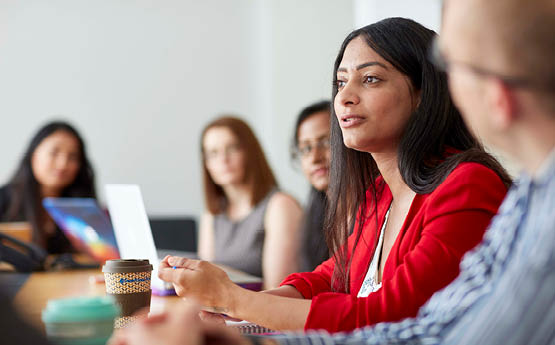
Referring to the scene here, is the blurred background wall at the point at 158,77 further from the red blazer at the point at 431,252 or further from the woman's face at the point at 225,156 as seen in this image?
the red blazer at the point at 431,252

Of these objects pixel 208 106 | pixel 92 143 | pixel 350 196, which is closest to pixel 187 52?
pixel 208 106

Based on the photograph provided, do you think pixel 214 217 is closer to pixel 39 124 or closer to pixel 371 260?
pixel 371 260

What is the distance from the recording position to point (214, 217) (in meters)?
3.06

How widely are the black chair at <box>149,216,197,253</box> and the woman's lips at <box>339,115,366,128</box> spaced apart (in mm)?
2429

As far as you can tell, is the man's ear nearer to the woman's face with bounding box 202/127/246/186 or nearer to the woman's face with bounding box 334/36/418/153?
the woman's face with bounding box 334/36/418/153

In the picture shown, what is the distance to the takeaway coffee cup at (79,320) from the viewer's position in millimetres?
897

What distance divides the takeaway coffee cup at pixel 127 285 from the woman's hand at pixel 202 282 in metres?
0.05

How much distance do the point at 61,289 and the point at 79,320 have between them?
123 centimetres

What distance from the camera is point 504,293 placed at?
720mm

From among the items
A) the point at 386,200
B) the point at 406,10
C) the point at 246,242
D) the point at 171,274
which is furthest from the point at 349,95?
the point at 406,10

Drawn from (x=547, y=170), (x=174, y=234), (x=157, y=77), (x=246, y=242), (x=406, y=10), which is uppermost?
(x=406, y=10)

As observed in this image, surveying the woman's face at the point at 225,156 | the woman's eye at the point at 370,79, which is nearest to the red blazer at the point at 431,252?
the woman's eye at the point at 370,79

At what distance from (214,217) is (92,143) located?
1.79 m

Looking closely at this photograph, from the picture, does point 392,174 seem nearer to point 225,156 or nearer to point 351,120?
point 351,120
